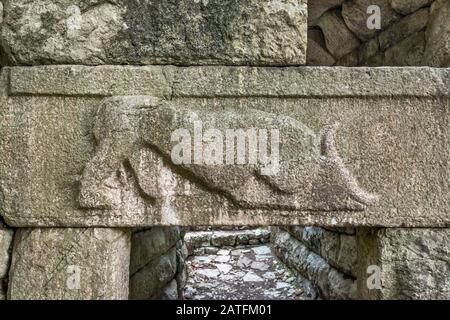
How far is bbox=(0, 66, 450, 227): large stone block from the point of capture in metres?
1.84

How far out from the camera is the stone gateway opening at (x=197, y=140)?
1815mm

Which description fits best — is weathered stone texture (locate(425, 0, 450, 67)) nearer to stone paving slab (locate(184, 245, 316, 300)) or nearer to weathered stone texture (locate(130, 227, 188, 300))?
stone paving slab (locate(184, 245, 316, 300))

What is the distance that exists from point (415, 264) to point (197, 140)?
1.16m

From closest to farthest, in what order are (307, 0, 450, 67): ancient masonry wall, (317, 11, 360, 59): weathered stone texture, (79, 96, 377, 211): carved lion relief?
(79, 96, 377, 211): carved lion relief → (307, 0, 450, 67): ancient masonry wall → (317, 11, 360, 59): weathered stone texture

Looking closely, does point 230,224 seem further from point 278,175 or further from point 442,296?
point 442,296

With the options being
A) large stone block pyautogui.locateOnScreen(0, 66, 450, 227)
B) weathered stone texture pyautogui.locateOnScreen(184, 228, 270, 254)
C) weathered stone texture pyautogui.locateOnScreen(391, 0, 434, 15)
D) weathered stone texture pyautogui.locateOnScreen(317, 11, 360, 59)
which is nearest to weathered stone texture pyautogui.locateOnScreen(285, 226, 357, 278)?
large stone block pyautogui.locateOnScreen(0, 66, 450, 227)

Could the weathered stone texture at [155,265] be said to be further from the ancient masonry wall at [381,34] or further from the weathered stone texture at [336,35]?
the weathered stone texture at [336,35]

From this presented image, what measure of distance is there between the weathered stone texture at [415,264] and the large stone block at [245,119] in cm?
6

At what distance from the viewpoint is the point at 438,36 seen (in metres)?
2.35

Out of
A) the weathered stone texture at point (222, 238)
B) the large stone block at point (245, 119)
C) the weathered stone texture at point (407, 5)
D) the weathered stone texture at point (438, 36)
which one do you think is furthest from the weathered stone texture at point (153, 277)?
the weathered stone texture at point (407, 5)

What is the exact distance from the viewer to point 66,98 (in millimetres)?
1880

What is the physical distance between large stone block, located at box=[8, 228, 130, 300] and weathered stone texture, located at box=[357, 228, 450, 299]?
1.28 meters

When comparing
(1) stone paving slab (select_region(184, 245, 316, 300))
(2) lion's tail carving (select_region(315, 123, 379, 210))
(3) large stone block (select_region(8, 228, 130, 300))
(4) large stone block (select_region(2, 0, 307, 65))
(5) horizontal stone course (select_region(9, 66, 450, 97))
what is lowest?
(1) stone paving slab (select_region(184, 245, 316, 300))

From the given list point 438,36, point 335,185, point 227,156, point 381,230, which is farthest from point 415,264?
point 438,36
